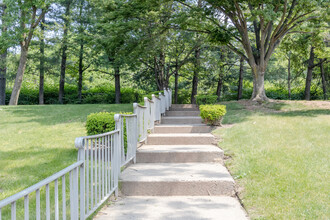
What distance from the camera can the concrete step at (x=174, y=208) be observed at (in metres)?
3.39

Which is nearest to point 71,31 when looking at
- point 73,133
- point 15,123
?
point 15,123

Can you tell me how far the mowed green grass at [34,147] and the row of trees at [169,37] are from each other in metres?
4.56

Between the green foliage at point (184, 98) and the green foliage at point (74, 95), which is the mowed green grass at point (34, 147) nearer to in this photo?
the green foliage at point (74, 95)

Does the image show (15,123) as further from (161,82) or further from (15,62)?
(15,62)

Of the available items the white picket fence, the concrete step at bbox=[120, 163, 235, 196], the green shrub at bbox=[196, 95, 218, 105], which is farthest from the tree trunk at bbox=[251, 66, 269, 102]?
the concrete step at bbox=[120, 163, 235, 196]

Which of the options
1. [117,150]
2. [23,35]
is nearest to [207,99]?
[117,150]

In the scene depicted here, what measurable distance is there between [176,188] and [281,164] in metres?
1.87

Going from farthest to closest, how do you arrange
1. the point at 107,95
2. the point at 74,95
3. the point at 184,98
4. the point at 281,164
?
the point at 74,95 → the point at 107,95 → the point at 184,98 → the point at 281,164

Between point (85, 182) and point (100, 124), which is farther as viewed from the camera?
point (100, 124)

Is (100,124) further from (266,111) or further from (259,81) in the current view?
(259,81)

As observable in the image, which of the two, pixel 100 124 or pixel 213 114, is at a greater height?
pixel 213 114

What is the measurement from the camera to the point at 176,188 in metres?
4.26

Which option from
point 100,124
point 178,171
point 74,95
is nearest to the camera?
point 178,171

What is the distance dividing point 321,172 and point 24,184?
15.3 feet
